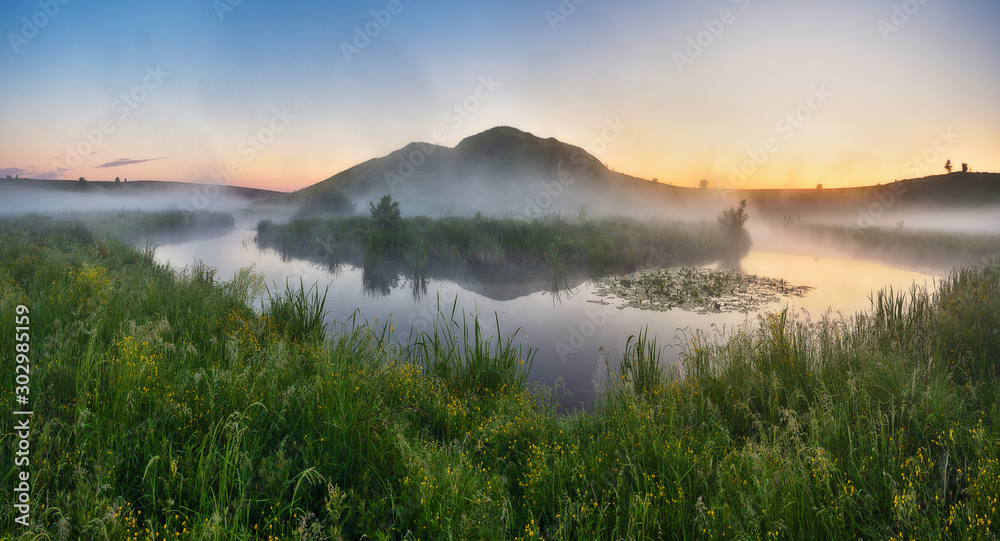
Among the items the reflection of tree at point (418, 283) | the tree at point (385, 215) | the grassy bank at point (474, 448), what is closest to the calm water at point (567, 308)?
the reflection of tree at point (418, 283)

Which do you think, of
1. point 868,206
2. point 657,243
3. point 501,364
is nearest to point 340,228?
point 657,243

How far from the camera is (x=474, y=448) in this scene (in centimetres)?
409

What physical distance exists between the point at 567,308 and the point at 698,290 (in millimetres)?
4502

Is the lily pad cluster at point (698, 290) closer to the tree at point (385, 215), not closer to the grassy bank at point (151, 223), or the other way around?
the tree at point (385, 215)

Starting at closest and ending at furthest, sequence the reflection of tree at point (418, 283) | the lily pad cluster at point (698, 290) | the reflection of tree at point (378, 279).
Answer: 1. the lily pad cluster at point (698, 290)
2. the reflection of tree at point (418, 283)
3. the reflection of tree at point (378, 279)

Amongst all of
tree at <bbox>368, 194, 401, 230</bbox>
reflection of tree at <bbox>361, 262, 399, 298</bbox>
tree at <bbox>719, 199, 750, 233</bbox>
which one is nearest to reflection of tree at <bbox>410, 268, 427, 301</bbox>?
reflection of tree at <bbox>361, 262, 399, 298</bbox>

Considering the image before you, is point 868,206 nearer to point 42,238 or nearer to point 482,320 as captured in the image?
point 482,320

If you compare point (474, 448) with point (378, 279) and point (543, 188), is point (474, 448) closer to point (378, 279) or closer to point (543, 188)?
point (378, 279)

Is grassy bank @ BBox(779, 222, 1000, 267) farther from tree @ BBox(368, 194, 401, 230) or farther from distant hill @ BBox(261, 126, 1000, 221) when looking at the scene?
distant hill @ BBox(261, 126, 1000, 221)

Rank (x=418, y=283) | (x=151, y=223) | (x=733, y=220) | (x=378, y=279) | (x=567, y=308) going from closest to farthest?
(x=567, y=308) < (x=418, y=283) < (x=378, y=279) < (x=733, y=220) < (x=151, y=223)

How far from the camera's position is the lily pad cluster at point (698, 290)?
11.6 meters

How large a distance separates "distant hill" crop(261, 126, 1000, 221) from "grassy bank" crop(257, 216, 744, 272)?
4703cm

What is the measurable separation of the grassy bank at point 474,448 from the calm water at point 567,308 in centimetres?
201

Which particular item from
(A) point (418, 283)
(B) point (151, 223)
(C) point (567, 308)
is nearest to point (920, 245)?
(C) point (567, 308)
